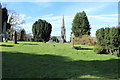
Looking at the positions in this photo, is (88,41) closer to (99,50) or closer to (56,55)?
(99,50)

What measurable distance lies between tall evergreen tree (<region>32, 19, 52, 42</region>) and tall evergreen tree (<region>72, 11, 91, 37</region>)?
1023 inches

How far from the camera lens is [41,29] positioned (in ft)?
119

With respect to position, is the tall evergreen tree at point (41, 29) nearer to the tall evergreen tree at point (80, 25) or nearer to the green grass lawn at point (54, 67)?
the green grass lawn at point (54, 67)

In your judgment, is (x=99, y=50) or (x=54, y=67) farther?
(x=99, y=50)

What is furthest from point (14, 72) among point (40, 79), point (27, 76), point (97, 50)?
point (97, 50)

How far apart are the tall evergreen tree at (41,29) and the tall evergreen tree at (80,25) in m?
26.0

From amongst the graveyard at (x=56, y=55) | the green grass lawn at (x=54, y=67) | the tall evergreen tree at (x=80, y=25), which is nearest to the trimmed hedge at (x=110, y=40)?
the graveyard at (x=56, y=55)

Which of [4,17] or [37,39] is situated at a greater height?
[4,17]

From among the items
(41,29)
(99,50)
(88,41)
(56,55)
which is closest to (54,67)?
(56,55)

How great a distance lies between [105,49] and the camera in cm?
1841

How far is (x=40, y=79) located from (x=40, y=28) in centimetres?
3025

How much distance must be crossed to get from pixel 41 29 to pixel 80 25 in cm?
2838

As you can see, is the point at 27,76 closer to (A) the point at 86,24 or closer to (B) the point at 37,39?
(B) the point at 37,39

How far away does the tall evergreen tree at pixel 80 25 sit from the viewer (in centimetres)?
6169
